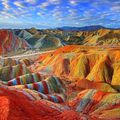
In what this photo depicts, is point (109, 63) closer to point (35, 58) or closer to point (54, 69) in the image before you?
point (54, 69)

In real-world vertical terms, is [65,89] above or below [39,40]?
below

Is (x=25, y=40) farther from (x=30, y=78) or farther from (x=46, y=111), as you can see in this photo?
(x=46, y=111)

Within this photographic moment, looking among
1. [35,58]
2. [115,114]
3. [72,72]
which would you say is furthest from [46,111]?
[35,58]

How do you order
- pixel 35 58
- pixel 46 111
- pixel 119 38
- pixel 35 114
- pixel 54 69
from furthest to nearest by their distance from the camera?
1. pixel 119 38
2. pixel 35 58
3. pixel 54 69
4. pixel 46 111
5. pixel 35 114

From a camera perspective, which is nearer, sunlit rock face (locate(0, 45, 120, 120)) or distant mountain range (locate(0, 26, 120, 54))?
sunlit rock face (locate(0, 45, 120, 120))

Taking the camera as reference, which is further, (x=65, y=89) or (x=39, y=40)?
(x=39, y=40)

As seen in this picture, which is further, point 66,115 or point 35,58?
point 35,58

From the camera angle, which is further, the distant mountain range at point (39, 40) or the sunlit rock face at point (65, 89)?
the distant mountain range at point (39, 40)


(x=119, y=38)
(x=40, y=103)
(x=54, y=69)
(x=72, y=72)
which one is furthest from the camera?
(x=119, y=38)

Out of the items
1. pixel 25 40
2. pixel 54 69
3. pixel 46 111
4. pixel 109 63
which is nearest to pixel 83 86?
pixel 109 63
